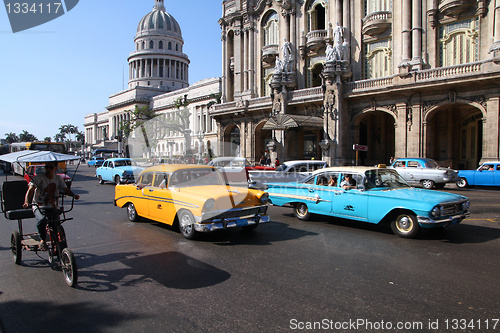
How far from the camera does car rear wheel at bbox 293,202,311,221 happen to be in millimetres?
9758

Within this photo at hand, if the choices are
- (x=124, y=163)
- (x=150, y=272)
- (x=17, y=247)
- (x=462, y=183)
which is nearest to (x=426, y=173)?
(x=462, y=183)

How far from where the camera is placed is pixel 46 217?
5.64 m

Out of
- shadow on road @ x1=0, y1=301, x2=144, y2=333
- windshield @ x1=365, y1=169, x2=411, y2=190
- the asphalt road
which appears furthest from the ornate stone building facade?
shadow on road @ x1=0, y1=301, x2=144, y2=333

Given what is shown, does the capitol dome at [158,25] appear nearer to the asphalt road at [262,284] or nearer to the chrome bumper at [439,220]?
the asphalt road at [262,284]

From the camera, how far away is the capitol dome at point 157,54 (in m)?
102

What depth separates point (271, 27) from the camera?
3438 centimetres

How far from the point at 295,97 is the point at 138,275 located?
26.7 metres

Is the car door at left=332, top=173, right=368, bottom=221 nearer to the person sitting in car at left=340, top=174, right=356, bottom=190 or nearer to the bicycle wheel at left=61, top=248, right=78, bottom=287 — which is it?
the person sitting in car at left=340, top=174, right=356, bottom=190

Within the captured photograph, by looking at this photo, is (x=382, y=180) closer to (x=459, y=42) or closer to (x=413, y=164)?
(x=413, y=164)

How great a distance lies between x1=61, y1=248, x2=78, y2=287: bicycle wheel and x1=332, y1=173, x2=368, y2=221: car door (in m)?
6.01

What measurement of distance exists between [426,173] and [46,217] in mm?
18089

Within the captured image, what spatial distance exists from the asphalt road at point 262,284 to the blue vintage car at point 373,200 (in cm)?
44

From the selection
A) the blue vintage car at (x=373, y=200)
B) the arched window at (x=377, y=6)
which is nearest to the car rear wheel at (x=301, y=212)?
the blue vintage car at (x=373, y=200)

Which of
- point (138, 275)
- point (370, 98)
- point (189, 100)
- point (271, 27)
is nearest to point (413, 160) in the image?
point (370, 98)
